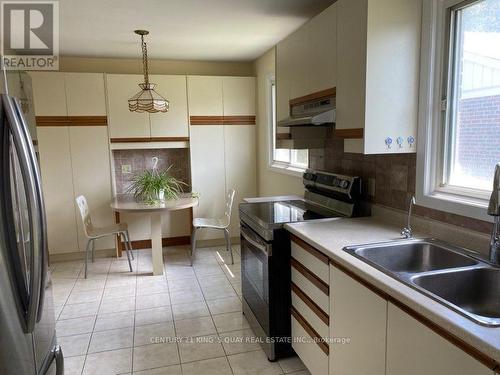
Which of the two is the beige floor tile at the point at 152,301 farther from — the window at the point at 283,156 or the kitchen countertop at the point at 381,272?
the window at the point at 283,156

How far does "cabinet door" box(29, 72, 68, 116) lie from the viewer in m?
3.99

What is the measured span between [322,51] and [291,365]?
6.46 feet

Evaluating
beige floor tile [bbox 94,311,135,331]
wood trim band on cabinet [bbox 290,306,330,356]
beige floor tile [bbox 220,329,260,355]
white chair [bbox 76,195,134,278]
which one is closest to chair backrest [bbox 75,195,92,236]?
white chair [bbox 76,195,134,278]

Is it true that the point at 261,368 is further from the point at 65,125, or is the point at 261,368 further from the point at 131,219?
the point at 65,125

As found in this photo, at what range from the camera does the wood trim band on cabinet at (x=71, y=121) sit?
4051 mm

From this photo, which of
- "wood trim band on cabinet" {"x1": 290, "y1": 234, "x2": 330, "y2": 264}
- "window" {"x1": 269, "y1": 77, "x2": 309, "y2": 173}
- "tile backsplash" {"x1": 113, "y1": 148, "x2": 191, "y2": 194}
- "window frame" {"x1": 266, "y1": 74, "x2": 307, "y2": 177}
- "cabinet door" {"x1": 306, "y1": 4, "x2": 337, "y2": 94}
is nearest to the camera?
"wood trim band on cabinet" {"x1": 290, "y1": 234, "x2": 330, "y2": 264}

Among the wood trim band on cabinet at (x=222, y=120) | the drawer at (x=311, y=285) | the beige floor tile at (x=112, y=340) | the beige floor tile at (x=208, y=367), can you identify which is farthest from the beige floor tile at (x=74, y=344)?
the wood trim band on cabinet at (x=222, y=120)

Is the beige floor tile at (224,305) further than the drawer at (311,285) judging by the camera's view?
Yes

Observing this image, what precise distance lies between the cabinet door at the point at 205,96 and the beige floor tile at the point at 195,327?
2526 mm

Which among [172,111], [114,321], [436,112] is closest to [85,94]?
[172,111]

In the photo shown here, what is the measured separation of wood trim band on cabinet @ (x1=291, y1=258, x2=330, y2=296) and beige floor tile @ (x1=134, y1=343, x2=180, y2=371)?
1.00 metres

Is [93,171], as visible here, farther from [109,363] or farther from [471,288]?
[471,288]

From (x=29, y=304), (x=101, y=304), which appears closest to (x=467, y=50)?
(x=29, y=304)

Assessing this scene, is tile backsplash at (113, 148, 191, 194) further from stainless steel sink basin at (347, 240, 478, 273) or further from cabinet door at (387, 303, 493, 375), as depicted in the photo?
cabinet door at (387, 303, 493, 375)
